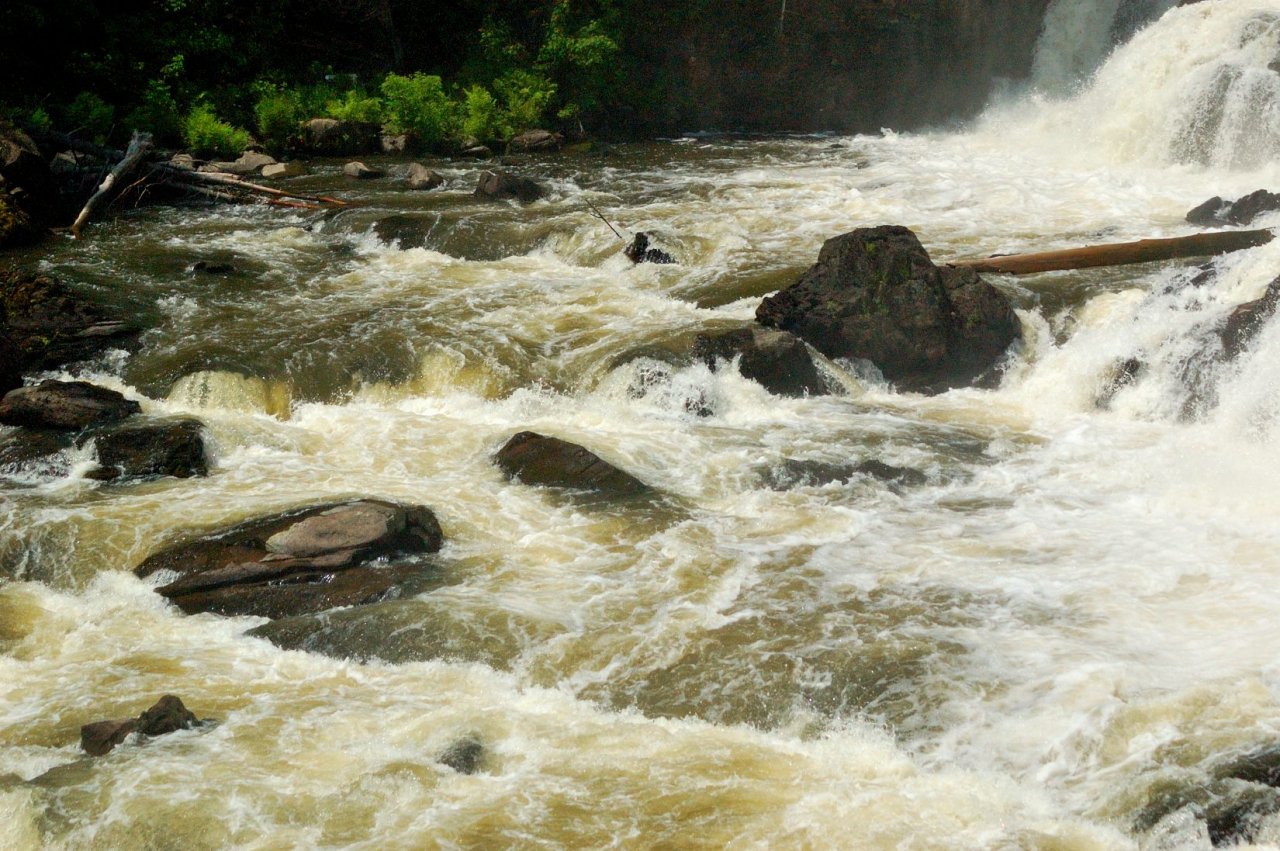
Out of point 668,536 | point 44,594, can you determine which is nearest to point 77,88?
point 44,594

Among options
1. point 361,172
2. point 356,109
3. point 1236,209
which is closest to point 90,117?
point 361,172

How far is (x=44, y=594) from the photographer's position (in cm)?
894

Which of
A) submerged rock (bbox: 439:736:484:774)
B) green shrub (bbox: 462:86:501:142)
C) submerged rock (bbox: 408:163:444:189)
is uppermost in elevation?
green shrub (bbox: 462:86:501:142)

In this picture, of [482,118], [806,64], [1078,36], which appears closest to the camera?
[482,118]

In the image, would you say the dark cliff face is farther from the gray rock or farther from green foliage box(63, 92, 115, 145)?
green foliage box(63, 92, 115, 145)

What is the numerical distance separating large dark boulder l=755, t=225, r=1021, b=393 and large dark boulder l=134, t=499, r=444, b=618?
5634 mm

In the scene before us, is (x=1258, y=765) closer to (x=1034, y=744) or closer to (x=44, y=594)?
(x=1034, y=744)

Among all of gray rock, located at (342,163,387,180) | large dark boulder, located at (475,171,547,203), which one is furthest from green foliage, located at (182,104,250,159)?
large dark boulder, located at (475,171,547,203)

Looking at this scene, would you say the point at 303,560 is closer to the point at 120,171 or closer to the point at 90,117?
the point at 120,171

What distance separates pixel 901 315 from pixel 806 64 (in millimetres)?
16097

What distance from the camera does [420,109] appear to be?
24.3 m

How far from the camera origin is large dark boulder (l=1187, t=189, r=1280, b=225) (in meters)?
16.1

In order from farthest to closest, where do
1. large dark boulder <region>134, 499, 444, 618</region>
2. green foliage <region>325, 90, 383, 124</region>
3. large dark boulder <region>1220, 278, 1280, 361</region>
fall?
green foliage <region>325, 90, 383, 124</region> → large dark boulder <region>1220, 278, 1280, 361</region> → large dark boulder <region>134, 499, 444, 618</region>

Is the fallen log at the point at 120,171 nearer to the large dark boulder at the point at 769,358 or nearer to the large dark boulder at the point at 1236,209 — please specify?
the large dark boulder at the point at 769,358
